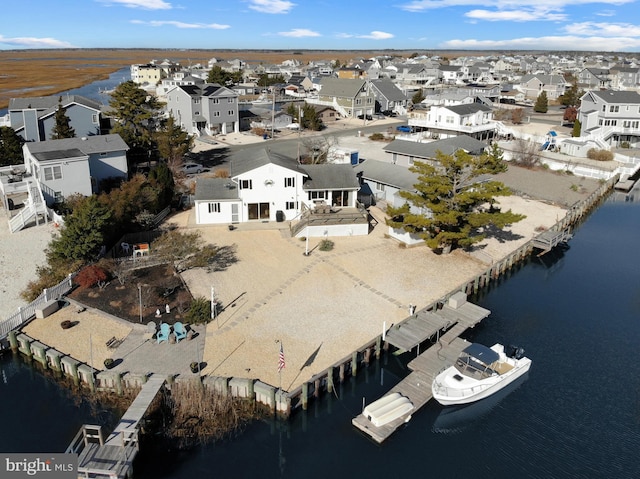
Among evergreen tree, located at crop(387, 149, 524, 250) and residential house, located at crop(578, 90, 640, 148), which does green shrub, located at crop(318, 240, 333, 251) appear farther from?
residential house, located at crop(578, 90, 640, 148)

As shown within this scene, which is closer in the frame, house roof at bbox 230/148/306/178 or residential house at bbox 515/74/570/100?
house roof at bbox 230/148/306/178

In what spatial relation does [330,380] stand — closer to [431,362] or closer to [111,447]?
[431,362]

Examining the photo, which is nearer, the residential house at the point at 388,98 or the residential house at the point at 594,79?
the residential house at the point at 388,98

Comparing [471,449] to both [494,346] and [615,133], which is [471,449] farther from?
[615,133]

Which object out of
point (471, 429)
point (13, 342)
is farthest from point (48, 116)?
point (471, 429)

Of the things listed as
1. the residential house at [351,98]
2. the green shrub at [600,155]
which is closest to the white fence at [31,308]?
the green shrub at [600,155]

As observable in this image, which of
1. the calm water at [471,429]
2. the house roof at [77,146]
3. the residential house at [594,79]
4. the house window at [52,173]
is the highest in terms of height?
the residential house at [594,79]

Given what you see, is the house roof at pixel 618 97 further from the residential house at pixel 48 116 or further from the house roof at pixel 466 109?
the residential house at pixel 48 116

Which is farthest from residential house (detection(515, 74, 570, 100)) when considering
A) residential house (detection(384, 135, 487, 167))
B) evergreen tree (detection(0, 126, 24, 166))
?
evergreen tree (detection(0, 126, 24, 166))
